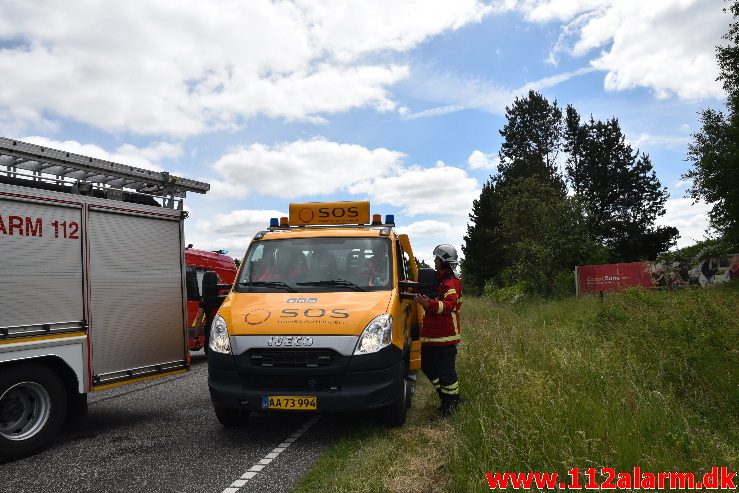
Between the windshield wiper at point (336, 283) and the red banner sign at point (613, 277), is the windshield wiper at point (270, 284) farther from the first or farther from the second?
the red banner sign at point (613, 277)

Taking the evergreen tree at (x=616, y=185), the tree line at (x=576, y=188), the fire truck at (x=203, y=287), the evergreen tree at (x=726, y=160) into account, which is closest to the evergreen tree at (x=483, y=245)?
the tree line at (x=576, y=188)

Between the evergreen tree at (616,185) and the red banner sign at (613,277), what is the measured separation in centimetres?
2523

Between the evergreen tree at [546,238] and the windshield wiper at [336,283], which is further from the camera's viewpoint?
the evergreen tree at [546,238]

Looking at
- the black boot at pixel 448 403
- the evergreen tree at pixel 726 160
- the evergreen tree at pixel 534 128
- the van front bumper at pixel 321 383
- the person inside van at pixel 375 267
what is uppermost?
the evergreen tree at pixel 534 128

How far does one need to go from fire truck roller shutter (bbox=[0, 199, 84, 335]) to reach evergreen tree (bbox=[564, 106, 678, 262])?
51.4m

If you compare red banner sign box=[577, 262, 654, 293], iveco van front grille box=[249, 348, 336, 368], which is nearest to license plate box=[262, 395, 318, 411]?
iveco van front grille box=[249, 348, 336, 368]

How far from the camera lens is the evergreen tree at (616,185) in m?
52.2

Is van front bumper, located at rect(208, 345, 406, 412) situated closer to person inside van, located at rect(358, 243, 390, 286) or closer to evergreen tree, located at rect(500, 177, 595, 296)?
person inside van, located at rect(358, 243, 390, 286)

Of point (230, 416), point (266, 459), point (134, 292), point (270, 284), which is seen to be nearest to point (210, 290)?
point (270, 284)

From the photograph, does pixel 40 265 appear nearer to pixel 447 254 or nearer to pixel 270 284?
pixel 270 284

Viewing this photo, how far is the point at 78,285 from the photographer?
6.27 m

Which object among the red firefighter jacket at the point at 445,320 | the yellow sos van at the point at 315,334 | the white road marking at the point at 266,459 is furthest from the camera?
the red firefighter jacket at the point at 445,320

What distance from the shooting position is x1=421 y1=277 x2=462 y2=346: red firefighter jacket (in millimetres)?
6570

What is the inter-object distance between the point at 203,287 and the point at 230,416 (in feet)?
4.81
